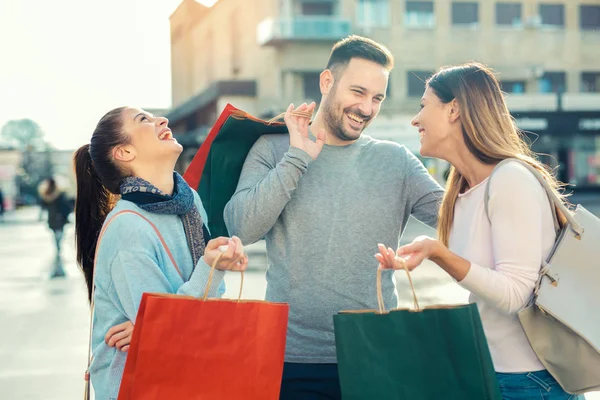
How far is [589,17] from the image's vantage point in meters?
40.1

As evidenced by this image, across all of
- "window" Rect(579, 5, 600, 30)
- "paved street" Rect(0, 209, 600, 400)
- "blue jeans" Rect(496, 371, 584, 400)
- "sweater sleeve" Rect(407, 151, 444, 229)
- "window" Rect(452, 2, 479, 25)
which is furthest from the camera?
"window" Rect(579, 5, 600, 30)

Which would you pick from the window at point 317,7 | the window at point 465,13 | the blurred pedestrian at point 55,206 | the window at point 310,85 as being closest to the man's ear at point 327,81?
the blurred pedestrian at point 55,206

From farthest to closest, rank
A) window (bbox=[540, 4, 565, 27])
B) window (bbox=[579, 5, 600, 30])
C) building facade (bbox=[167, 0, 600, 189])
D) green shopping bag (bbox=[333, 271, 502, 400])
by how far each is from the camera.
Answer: window (bbox=[579, 5, 600, 30]) → window (bbox=[540, 4, 565, 27]) → building facade (bbox=[167, 0, 600, 189]) → green shopping bag (bbox=[333, 271, 502, 400])

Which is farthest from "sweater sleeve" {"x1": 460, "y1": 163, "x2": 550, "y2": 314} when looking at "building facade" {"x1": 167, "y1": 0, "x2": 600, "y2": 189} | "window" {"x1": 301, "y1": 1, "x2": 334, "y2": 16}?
"window" {"x1": 301, "y1": 1, "x2": 334, "y2": 16}

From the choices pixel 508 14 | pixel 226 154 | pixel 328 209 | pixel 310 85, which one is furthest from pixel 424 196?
pixel 508 14

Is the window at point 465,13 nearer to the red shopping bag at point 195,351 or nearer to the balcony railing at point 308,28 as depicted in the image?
the balcony railing at point 308,28

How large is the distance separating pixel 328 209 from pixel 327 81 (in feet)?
1.98

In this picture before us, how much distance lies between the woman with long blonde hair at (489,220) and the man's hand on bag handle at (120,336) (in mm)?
829

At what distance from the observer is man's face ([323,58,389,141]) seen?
328cm

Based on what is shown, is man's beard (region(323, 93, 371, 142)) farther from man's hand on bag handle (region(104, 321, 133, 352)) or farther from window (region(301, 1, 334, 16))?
window (region(301, 1, 334, 16))

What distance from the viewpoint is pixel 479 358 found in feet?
7.34

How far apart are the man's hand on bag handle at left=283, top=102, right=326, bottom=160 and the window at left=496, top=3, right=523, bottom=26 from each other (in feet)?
123

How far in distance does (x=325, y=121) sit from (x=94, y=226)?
1014mm

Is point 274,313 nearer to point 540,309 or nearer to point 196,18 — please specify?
point 540,309
